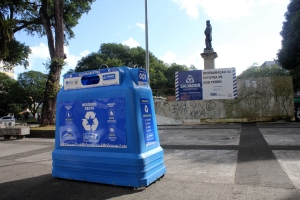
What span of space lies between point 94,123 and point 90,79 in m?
0.85

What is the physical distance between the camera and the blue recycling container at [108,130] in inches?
159

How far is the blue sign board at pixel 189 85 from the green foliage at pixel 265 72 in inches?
1074

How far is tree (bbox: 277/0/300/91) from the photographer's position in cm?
1925

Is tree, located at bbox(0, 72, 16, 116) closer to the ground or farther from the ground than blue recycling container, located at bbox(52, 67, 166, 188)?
farther from the ground

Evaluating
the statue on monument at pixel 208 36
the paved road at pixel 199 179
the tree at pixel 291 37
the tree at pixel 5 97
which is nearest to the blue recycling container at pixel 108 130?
the paved road at pixel 199 179

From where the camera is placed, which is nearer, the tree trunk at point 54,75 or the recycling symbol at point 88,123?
the recycling symbol at point 88,123

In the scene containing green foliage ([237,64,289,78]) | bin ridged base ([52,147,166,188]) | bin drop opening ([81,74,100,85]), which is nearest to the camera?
bin ridged base ([52,147,166,188])

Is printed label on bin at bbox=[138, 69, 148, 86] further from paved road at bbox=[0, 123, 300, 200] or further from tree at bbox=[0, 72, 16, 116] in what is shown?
tree at bbox=[0, 72, 16, 116]

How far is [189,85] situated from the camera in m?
16.5

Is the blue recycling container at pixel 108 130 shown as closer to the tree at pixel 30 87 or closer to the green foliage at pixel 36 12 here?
the green foliage at pixel 36 12

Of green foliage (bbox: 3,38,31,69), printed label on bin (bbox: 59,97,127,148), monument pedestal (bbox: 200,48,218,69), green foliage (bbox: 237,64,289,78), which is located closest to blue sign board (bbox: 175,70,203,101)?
monument pedestal (bbox: 200,48,218,69)

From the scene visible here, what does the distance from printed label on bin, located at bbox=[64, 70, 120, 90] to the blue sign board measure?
482 inches

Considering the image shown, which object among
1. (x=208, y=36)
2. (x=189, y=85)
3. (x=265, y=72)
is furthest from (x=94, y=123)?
(x=265, y=72)

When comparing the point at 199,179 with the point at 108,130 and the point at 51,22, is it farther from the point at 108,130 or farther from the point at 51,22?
the point at 51,22
